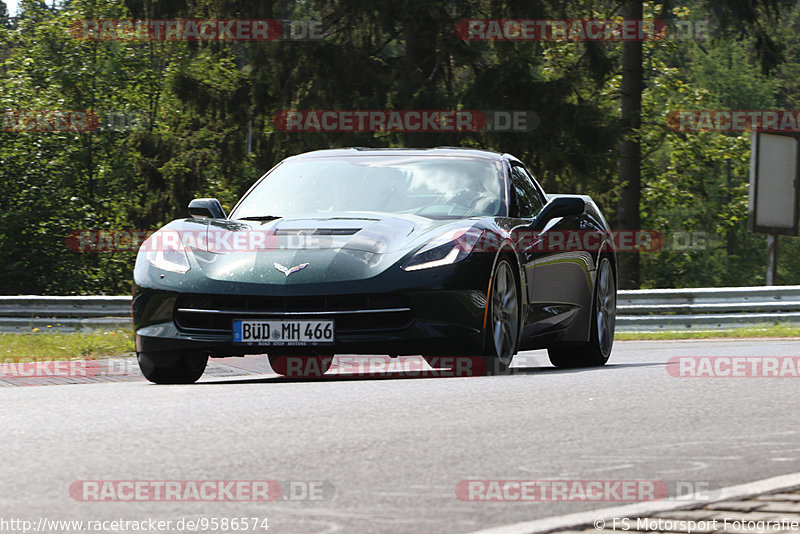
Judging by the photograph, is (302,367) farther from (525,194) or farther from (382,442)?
(382,442)

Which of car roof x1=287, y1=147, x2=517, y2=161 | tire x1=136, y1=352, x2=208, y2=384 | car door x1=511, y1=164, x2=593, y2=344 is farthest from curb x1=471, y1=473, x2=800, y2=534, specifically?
car roof x1=287, y1=147, x2=517, y2=161

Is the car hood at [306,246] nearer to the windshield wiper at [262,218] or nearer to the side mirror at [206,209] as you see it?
the windshield wiper at [262,218]

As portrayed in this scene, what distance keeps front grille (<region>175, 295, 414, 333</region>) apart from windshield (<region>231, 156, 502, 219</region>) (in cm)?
113

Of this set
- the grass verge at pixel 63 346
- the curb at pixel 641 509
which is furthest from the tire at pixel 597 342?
the curb at pixel 641 509

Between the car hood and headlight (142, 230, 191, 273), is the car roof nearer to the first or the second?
the car hood

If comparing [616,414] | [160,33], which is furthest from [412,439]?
[160,33]

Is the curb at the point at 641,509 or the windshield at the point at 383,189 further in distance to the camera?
the windshield at the point at 383,189

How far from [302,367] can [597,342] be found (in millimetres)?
2462

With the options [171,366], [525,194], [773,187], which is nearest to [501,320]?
[525,194]

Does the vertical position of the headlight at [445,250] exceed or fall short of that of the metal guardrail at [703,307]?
it exceeds it

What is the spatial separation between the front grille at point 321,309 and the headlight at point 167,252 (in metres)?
0.25

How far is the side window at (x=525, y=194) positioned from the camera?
9.69 m

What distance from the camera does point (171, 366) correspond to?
8594mm

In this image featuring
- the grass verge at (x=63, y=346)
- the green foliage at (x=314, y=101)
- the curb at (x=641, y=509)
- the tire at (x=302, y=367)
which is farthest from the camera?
the green foliage at (x=314, y=101)
